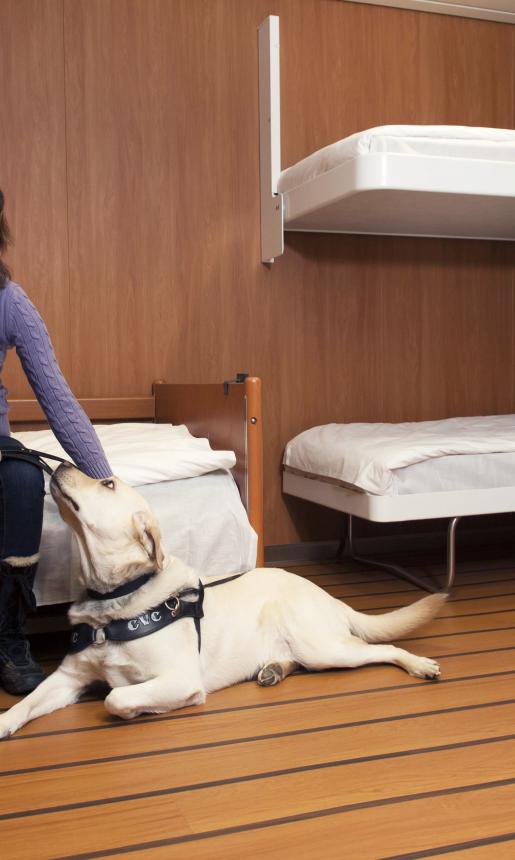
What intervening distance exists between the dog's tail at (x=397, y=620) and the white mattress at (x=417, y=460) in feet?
1.93

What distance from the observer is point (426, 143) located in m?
2.57

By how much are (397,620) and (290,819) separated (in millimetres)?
761

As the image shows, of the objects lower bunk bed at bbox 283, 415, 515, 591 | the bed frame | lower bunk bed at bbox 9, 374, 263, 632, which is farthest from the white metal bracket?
lower bunk bed at bbox 9, 374, 263, 632

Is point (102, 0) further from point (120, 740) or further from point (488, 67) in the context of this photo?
point (120, 740)

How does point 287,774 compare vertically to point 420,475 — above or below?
below

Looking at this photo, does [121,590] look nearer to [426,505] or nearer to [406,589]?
[426,505]

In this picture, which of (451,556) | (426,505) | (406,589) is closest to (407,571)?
(406,589)

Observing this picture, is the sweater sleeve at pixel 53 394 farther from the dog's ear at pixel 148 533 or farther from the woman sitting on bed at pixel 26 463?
the dog's ear at pixel 148 533

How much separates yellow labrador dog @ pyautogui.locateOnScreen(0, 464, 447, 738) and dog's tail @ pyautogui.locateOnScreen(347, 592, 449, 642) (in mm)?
88

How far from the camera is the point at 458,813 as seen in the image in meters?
1.31

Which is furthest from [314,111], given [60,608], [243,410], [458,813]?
[458,813]

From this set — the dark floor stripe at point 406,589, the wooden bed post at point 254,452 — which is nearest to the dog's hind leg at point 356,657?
the wooden bed post at point 254,452

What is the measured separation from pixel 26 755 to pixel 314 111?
8.56ft

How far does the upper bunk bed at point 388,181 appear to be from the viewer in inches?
99.3
